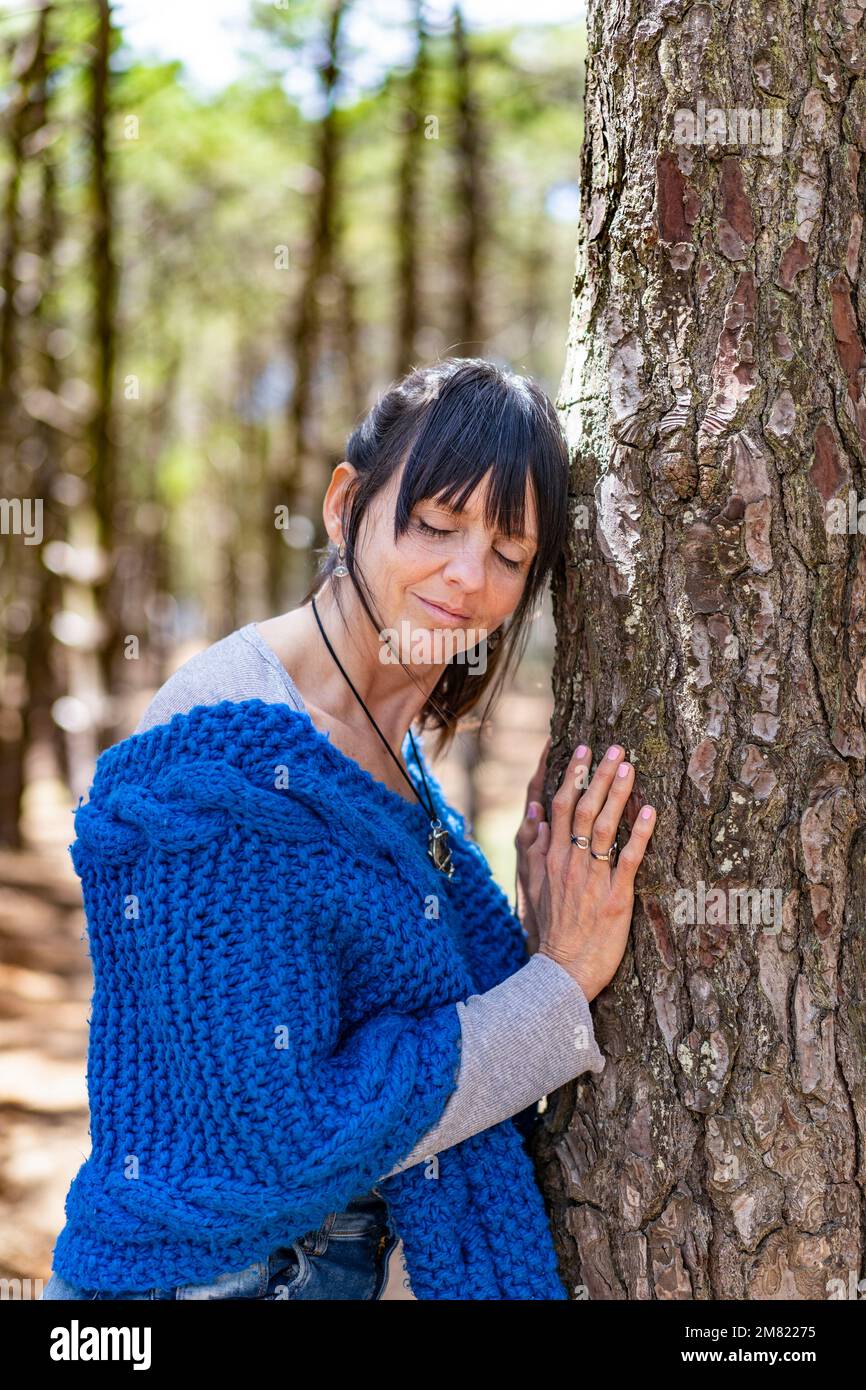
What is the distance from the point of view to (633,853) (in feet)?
7.01

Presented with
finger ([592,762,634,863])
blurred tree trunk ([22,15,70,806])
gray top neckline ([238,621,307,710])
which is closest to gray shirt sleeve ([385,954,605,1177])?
finger ([592,762,634,863])

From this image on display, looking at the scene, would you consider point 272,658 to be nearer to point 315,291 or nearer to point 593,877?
point 593,877

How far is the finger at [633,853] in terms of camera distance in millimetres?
2127

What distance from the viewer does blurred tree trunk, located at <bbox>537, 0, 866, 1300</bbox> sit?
2039mm

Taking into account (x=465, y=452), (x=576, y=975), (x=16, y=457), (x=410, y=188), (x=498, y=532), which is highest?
(x=410, y=188)

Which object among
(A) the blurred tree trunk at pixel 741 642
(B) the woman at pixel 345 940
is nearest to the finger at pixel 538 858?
(B) the woman at pixel 345 940

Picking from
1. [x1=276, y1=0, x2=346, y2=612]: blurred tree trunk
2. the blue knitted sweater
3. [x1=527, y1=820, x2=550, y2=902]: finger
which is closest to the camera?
the blue knitted sweater

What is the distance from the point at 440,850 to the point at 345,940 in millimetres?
399

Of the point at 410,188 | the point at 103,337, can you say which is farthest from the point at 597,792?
the point at 410,188

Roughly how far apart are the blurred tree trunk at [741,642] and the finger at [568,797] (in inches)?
4.6

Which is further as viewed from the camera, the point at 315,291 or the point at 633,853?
the point at 315,291

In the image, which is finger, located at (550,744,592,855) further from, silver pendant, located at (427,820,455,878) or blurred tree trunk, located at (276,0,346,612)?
blurred tree trunk, located at (276,0,346,612)

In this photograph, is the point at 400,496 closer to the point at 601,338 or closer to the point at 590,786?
the point at 601,338
